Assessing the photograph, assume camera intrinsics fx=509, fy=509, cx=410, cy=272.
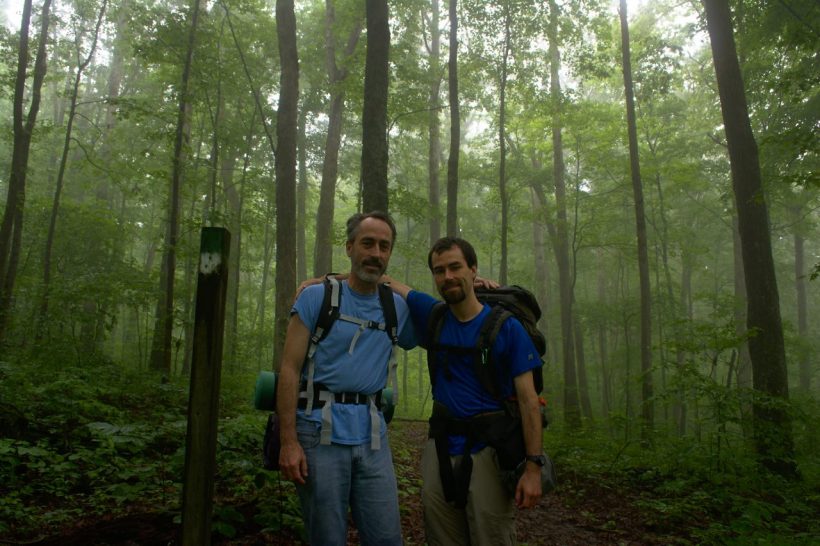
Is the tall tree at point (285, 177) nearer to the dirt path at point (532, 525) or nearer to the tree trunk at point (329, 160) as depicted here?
the dirt path at point (532, 525)

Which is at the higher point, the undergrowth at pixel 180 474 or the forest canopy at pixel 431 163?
the forest canopy at pixel 431 163

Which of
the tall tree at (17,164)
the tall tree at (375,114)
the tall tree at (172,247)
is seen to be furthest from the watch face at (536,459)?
the tall tree at (17,164)

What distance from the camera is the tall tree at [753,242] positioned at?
26.0ft

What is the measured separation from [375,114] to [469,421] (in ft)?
15.6

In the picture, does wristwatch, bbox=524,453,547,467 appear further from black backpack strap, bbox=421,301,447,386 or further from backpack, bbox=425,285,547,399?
black backpack strap, bbox=421,301,447,386

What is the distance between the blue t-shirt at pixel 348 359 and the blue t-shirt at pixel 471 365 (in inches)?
13.8

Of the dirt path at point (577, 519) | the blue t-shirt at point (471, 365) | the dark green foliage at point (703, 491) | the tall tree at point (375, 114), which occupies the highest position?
the tall tree at point (375, 114)

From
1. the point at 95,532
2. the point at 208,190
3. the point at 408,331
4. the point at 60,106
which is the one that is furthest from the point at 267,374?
the point at 60,106

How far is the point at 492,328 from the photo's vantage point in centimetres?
278

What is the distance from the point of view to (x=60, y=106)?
3275 centimetres

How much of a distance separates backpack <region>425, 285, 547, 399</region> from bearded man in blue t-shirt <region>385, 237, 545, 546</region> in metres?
0.03

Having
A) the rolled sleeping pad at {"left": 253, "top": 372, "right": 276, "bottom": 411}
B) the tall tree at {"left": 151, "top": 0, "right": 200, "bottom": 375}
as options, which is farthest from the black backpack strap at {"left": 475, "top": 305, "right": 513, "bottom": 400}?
the tall tree at {"left": 151, "top": 0, "right": 200, "bottom": 375}

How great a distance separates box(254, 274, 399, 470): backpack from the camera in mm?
2600

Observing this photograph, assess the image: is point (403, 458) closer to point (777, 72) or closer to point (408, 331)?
point (408, 331)
